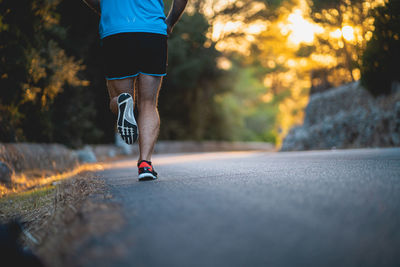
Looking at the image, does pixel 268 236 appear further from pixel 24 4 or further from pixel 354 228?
pixel 24 4

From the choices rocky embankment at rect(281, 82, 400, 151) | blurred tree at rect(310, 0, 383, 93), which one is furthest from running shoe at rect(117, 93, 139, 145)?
blurred tree at rect(310, 0, 383, 93)

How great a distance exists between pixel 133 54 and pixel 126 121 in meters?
0.59

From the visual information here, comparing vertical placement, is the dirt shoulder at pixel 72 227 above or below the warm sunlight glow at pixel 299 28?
below

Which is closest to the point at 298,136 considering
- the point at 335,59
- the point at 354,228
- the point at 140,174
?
the point at 335,59

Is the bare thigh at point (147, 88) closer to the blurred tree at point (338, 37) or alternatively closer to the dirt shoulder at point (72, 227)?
the dirt shoulder at point (72, 227)

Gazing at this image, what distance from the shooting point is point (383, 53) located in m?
6.77

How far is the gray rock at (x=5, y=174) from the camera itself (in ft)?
12.2

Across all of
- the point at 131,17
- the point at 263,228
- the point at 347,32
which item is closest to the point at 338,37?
the point at 347,32

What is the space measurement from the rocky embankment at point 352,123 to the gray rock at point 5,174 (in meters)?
6.25

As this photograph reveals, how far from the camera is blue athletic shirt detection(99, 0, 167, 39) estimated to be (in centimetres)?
293

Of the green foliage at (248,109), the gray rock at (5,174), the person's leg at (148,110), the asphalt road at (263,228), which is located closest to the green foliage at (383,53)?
the person's leg at (148,110)

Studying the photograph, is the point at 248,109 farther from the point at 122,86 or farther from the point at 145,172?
the point at 145,172

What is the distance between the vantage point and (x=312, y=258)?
96 centimetres

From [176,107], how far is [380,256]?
1535 cm
